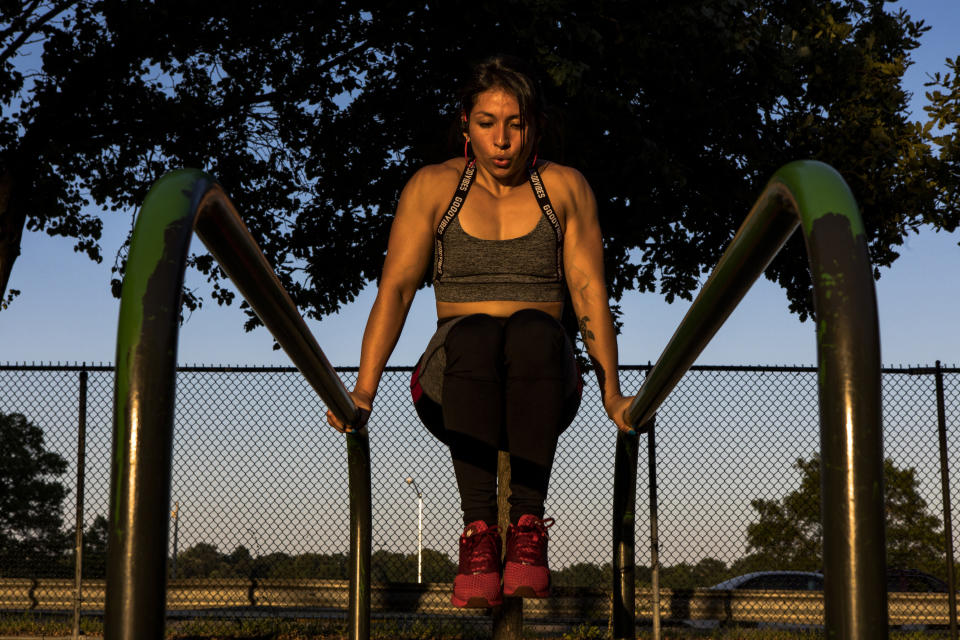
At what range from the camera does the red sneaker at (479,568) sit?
1811 millimetres

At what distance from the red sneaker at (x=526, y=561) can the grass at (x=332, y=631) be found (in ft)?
18.7

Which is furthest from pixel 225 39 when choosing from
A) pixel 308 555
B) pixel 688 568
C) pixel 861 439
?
A: pixel 861 439

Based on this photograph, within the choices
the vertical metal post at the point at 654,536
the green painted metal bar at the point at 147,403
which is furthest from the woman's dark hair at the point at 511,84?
the vertical metal post at the point at 654,536

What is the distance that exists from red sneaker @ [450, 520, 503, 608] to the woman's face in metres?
0.83

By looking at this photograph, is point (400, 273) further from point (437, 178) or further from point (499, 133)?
point (499, 133)

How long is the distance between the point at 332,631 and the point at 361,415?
20.2 feet

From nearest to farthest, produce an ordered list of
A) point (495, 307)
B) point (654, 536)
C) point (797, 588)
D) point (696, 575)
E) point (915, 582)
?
point (495, 307), point (654, 536), point (696, 575), point (915, 582), point (797, 588)

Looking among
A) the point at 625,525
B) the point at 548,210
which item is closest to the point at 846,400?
the point at 548,210

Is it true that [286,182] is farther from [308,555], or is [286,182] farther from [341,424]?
[341,424]

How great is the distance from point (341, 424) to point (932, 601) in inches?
309

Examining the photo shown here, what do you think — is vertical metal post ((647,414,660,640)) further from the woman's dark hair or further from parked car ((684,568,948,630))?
the woman's dark hair

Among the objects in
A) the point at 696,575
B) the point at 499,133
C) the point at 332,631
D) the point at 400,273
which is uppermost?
the point at 499,133

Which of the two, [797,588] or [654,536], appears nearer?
[654,536]

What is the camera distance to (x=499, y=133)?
2.18 metres
